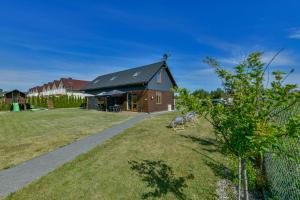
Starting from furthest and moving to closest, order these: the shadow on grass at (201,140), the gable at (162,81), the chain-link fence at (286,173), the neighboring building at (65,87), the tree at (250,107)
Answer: the neighboring building at (65,87)
the gable at (162,81)
the shadow on grass at (201,140)
the chain-link fence at (286,173)
the tree at (250,107)

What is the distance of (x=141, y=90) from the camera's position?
70.0 ft

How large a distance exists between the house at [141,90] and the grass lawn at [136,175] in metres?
14.1

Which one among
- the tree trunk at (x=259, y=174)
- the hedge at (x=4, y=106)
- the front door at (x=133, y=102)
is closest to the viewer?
the tree trunk at (x=259, y=174)

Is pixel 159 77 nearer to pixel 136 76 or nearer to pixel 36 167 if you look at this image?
pixel 136 76

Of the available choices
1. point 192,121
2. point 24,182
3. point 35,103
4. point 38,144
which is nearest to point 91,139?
point 38,144

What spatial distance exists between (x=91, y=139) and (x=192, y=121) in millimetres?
7062

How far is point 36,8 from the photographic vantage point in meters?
11.8

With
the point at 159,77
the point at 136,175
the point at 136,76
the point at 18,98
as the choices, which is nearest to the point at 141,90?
the point at 136,76

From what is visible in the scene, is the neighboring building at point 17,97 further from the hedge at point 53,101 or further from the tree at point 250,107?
the tree at point 250,107

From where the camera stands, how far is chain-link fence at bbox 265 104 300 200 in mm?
2312

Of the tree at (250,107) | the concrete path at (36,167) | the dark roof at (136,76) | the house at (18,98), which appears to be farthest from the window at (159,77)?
the house at (18,98)

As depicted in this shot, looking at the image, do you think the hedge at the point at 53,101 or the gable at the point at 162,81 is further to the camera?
the hedge at the point at 53,101

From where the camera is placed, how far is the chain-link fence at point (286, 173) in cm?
231

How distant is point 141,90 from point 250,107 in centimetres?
1934
